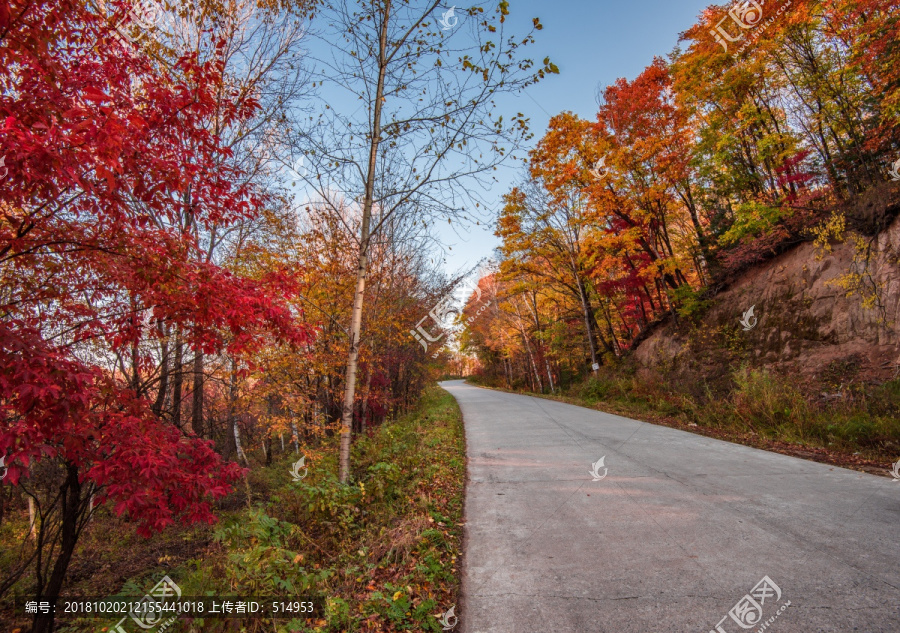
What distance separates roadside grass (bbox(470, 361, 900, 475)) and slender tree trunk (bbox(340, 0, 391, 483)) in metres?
7.12

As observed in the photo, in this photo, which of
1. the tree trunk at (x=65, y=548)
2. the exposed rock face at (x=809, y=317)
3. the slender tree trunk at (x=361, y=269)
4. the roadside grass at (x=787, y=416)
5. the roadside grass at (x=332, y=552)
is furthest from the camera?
the exposed rock face at (x=809, y=317)

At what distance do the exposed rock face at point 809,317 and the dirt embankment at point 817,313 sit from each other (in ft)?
0.05

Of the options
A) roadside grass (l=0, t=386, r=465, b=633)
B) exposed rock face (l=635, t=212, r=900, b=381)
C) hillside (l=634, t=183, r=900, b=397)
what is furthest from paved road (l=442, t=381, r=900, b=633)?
exposed rock face (l=635, t=212, r=900, b=381)

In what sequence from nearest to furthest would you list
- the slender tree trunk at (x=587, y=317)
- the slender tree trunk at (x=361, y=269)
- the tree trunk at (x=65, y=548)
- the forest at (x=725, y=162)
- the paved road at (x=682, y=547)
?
the paved road at (x=682, y=547), the tree trunk at (x=65, y=548), the slender tree trunk at (x=361, y=269), the forest at (x=725, y=162), the slender tree trunk at (x=587, y=317)

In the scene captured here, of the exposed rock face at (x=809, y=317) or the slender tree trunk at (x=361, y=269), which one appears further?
the exposed rock face at (x=809, y=317)

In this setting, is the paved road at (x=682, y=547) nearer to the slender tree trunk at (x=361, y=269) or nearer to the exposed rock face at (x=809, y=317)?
the slender tree trunk at (x=361, y=269)

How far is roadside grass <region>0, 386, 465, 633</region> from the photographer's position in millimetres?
2715

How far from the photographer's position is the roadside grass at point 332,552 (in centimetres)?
271

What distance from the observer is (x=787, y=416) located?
295 inches

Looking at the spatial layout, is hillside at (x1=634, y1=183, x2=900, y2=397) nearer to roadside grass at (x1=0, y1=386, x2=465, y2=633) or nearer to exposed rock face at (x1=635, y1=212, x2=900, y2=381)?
exposed rock face at (x1=635, y1=212, x2=900, y2=381)

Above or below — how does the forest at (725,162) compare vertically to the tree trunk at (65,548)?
above

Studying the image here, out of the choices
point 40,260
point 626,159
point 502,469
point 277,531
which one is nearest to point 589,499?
point 502,469

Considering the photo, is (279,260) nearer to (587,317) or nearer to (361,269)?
(361,269)

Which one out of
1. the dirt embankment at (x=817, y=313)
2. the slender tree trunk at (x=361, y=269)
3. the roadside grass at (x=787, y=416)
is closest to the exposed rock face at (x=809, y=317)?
the dirt embankment at (x=817, y=313)
